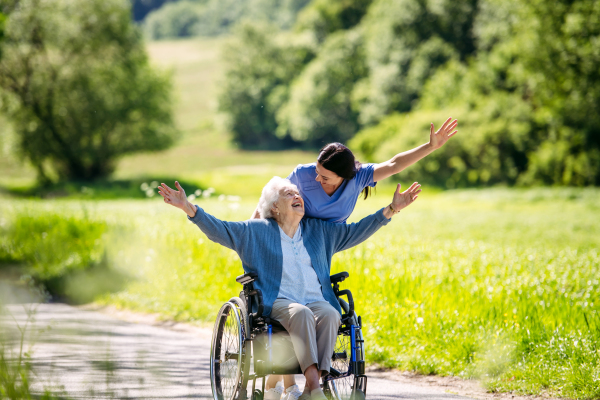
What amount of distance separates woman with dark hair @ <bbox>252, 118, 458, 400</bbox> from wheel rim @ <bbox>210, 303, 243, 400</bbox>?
292 millimetres

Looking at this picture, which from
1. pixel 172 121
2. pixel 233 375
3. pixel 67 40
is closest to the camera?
pixel 233 375

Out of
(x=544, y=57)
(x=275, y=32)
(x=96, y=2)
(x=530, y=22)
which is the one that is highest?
(x=275, y=32)

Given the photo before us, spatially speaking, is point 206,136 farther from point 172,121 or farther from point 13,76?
point 13,76

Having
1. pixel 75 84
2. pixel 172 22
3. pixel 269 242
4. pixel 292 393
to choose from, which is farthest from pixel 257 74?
pixel 172 22

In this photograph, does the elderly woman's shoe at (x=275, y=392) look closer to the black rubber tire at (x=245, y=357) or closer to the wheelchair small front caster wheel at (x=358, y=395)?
the black rubber tire at (x=245, y=357)

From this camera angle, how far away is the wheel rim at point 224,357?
3955 mm

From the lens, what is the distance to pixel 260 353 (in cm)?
362

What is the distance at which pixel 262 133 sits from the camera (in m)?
68.8

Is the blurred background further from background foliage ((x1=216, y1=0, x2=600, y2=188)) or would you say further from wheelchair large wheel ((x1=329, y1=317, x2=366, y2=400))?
wheelchair large wheel ((x1=329, y1=317, x2=366, y2=400))

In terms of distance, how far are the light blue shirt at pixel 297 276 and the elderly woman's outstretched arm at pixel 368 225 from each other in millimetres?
319

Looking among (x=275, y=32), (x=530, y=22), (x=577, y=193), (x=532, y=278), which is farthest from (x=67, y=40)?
(x=275, y=32)

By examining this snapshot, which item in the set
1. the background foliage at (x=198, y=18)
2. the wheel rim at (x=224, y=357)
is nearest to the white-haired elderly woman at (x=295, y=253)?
the wheel rim at (x=224, y=357)

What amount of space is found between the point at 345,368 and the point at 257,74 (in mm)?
63775

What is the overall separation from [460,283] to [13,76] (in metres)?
31.7
